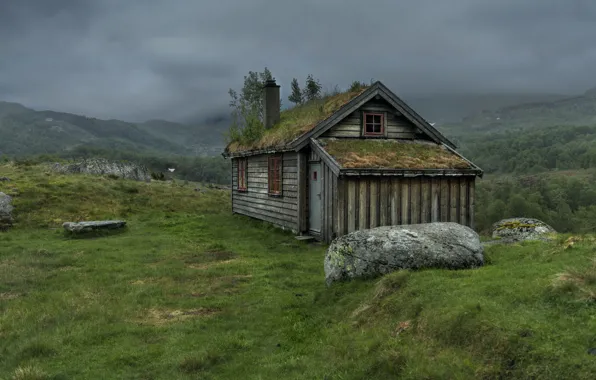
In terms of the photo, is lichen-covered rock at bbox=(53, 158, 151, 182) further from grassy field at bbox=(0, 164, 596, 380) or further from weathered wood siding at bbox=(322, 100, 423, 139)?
grassy field at bbox=(0, 164, 596, 380)

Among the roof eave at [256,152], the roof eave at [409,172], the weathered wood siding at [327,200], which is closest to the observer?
the roof eave at [409,172]

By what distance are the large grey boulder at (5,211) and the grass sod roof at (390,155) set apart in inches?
641

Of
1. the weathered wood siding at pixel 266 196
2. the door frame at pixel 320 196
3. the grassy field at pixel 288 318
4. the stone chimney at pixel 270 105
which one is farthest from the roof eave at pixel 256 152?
the grassy field at pixel 288 318

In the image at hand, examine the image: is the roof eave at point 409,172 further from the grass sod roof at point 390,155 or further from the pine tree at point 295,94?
the pine tree at point 295,94

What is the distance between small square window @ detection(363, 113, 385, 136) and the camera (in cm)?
2089

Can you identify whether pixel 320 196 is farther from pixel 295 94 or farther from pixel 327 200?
pixel 295 94

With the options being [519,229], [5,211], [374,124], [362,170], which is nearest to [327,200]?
[362,170]

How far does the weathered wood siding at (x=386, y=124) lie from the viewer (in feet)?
67.1

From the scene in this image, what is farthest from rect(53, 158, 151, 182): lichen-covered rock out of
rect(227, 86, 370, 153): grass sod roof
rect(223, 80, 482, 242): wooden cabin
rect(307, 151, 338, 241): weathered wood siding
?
rect(307, 151, 338, 241): weathered wood siding

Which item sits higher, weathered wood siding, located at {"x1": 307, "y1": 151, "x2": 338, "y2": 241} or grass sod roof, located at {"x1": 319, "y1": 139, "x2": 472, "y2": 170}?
grass sod roof, located at {"x1": 319, "y1": 139, "x2": 472, "y2": 170}

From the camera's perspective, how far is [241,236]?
70.4ft

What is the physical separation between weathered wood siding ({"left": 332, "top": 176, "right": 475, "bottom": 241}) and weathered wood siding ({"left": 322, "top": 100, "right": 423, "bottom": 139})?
131 inches

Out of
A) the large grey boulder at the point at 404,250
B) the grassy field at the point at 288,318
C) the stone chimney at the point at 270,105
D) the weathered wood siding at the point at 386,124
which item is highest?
the stone chimney at the point at 270,105

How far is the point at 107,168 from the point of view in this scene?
49.8 m
